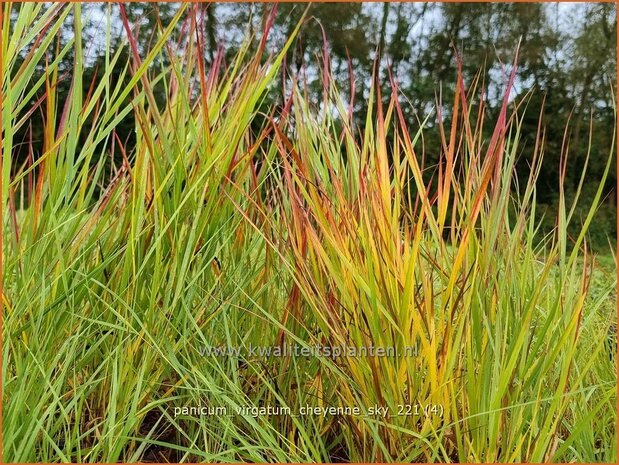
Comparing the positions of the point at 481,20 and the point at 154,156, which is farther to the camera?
the point at 481,20

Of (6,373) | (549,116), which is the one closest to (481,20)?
(549,116)

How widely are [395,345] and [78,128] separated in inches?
29.7

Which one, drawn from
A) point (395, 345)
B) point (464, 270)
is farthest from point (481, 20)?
point (395, 345)

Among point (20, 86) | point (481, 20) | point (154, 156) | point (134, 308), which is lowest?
point (134, 308)

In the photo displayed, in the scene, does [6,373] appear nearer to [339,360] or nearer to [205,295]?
[205,295]

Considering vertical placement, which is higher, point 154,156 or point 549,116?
point 549,116

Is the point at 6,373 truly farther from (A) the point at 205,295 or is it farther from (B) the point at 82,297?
(A) the point at 205,295

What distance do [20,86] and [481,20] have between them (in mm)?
1555

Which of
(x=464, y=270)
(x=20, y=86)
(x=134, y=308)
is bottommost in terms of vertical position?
(x=134, y=308)

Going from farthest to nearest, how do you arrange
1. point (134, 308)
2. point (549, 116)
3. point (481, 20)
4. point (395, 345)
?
point (549, 116), point (481, 20), point (134, 308), point (395, 345)

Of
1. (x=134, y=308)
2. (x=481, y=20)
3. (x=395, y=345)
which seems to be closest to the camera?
(x=395, y=345)

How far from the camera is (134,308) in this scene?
101 centimetres

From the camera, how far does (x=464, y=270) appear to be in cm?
95

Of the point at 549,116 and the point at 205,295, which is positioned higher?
the point at 549,116
